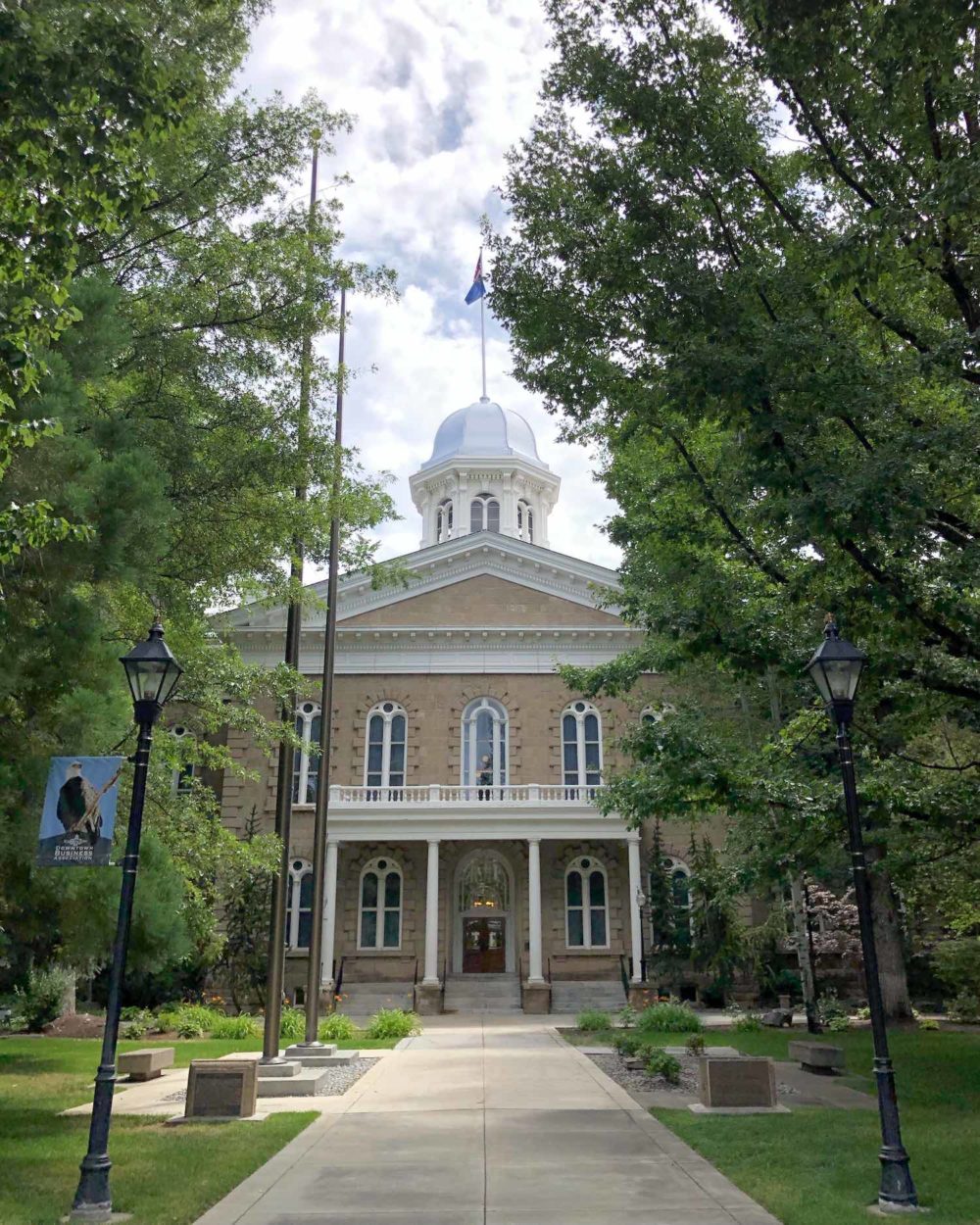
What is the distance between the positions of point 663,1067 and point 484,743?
1873 cm

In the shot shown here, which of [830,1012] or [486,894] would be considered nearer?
[830,1012]

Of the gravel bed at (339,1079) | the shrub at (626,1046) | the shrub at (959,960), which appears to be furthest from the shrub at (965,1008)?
the gravel bed at (339,1079)

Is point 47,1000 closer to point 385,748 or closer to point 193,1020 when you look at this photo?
point 193,1020

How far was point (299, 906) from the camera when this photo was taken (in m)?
31.4

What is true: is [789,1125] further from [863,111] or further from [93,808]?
[863,111]

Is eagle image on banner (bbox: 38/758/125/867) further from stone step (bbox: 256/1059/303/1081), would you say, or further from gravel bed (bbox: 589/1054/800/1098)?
gravel bed (bbox: 589/1054/800/1098)

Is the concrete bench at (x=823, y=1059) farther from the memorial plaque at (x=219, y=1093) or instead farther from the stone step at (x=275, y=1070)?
the memorial plaque at (x=219, y=1093)

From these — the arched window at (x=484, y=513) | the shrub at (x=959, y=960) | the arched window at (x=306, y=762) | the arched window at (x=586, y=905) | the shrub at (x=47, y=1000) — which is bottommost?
the shrub at (x=47, y=1000)

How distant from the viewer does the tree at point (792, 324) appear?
9.77 metres

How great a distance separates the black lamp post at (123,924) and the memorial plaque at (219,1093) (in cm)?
297

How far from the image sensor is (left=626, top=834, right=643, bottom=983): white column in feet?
95.6

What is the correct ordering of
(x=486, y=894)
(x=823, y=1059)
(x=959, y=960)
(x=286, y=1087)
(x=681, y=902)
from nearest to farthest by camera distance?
(x=286, y=1087)
(x=823, y=1059)
(x=959, y=960)
(x=681, y=902)
(x=486, y=894)

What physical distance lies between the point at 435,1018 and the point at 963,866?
16138 millimetres

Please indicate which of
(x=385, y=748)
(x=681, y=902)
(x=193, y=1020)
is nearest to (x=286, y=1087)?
(x=193, y=1020)
